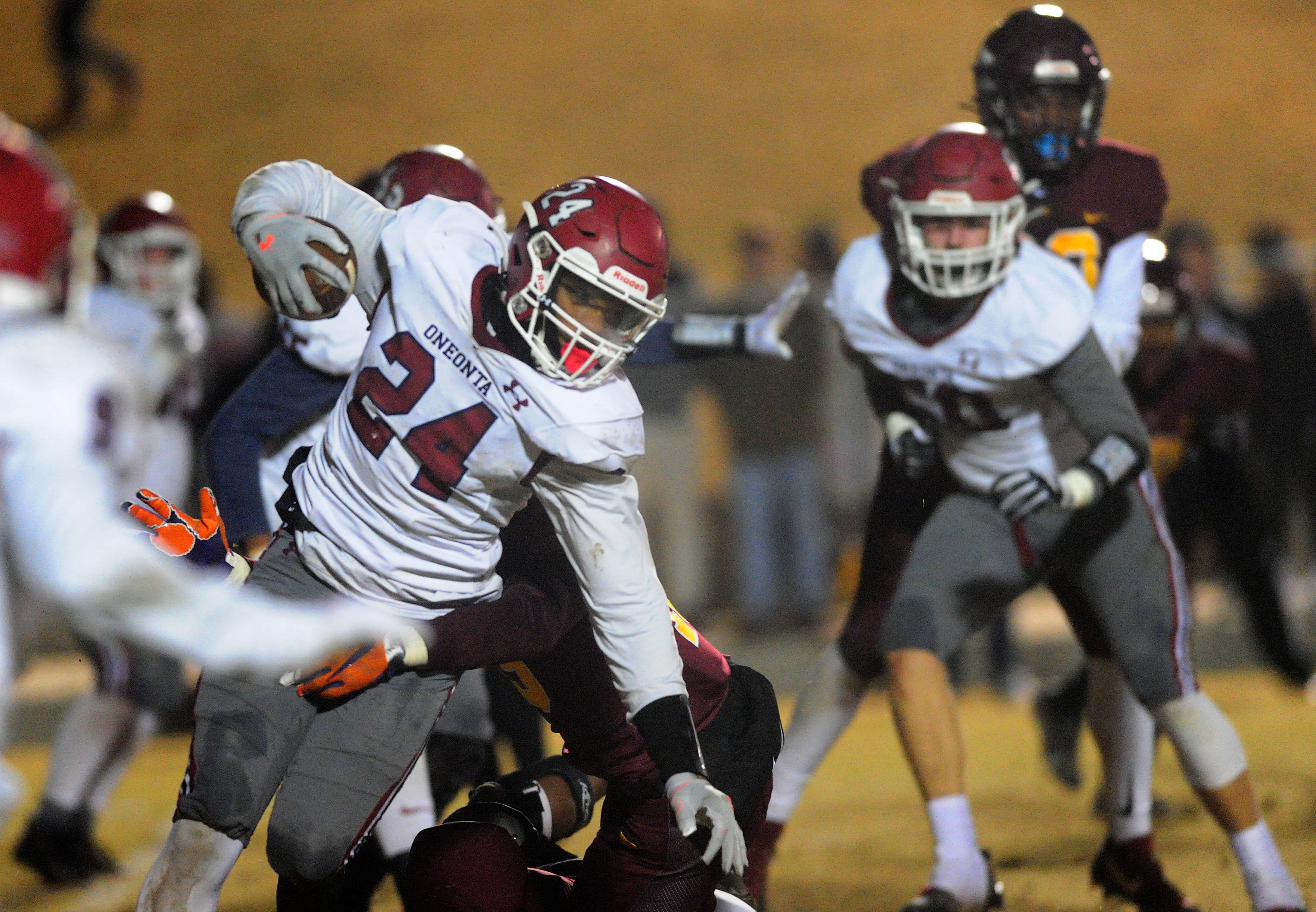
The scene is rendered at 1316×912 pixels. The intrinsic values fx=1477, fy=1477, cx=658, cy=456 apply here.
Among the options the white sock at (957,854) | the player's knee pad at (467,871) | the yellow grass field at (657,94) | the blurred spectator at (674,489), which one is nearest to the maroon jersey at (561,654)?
the player's knee pad at (467,871)

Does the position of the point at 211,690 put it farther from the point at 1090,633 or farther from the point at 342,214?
the point at 1090,633

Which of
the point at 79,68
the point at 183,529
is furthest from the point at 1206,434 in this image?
the point at 79,68

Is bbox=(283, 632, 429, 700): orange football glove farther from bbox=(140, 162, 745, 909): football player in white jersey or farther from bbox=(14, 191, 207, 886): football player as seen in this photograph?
bbox=(14, 191, 207, 886): football player

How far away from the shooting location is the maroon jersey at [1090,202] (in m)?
3.48

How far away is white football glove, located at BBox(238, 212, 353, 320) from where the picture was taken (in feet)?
8.19

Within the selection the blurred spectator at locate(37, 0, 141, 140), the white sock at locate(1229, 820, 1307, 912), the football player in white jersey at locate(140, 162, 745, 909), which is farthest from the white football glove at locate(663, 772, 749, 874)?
the blurred spectator at locate(37, 0, 141, 140)

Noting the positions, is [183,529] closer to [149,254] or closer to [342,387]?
[342,387]

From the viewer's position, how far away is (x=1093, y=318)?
10.9ft

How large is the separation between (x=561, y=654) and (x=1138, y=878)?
168cm

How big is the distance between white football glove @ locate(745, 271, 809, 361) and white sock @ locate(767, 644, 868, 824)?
76 centimetres

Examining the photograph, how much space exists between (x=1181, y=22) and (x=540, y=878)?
13758 millimetres

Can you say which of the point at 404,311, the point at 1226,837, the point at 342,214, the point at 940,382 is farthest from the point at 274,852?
the point at 1226,837

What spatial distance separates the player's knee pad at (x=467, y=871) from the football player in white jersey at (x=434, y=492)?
0.42 feet

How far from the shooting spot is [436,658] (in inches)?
101
